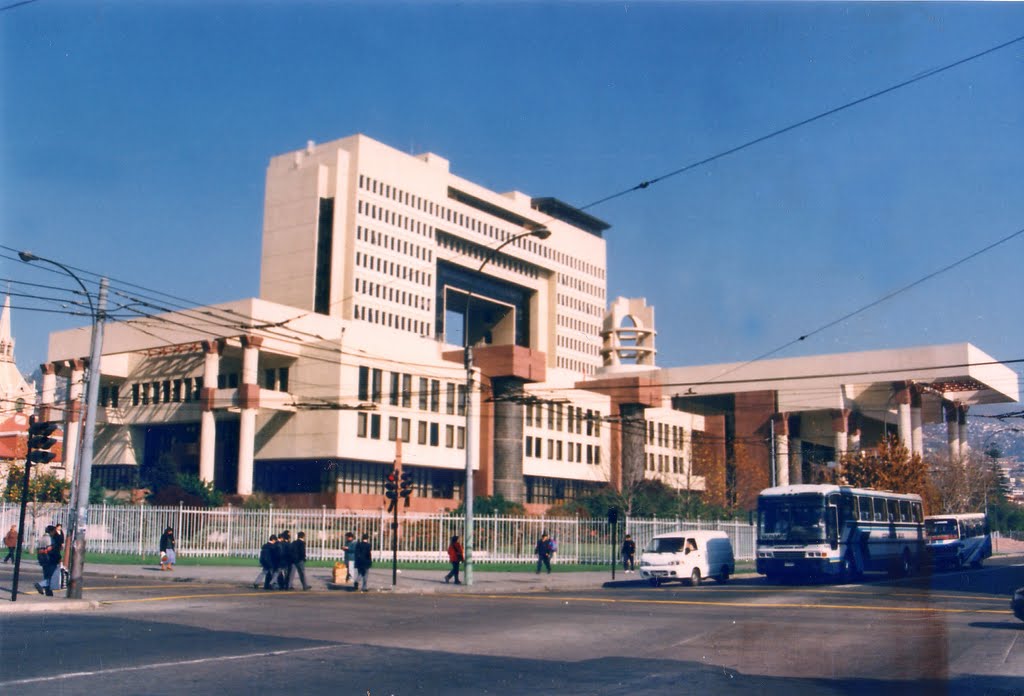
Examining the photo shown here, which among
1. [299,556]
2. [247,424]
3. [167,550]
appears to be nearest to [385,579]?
[299,556]

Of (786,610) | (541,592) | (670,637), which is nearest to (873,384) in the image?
(541,592)

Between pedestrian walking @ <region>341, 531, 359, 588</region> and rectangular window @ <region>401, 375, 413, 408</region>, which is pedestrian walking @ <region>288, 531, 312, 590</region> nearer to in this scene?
pedestrian walking @ <region>341, 531, 359, 588</region>

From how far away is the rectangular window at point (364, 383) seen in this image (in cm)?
6353

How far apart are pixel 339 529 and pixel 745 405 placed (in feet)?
182

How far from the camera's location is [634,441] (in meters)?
84.4

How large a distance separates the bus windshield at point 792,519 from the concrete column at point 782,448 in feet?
173

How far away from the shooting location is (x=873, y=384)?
79.5 meters

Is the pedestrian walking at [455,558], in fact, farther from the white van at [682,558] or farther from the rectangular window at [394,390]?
the rectangular window at [394,390]

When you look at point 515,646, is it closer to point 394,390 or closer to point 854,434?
point 394,390

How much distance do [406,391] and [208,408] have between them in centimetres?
1314

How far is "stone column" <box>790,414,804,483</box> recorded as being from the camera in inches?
3433

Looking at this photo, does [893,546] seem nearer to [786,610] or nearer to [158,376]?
[786,610]

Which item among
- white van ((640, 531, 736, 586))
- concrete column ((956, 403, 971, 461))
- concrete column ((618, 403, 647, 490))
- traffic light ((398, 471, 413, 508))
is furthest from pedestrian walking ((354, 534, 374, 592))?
concrete column ((956, 403, 971, 461))

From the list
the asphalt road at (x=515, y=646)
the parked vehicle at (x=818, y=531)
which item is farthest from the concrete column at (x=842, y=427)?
the asphalt road at (x=515, y=646)
